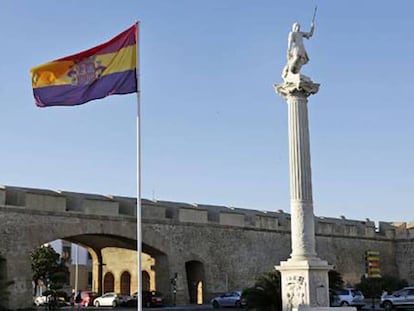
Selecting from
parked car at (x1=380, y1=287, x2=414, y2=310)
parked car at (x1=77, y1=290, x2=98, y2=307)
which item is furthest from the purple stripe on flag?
parked car at (x1=77, y1=290, x2=98, y2=307)

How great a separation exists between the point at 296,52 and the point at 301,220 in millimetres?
4716

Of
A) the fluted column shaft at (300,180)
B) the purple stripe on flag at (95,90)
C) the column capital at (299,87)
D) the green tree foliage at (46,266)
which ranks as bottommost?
the green tree foliage at (46,266)

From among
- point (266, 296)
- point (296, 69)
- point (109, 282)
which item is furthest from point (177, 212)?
point (296, 69)

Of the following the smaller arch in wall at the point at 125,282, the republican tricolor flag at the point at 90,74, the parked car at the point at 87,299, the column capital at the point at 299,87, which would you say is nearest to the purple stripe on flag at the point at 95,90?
the republican tricolor flag at the point at 90,74

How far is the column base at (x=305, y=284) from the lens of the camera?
18.1 metres

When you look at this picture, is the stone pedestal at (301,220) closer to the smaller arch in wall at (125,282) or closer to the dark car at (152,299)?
the dark car at (152,299)

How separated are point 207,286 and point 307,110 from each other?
2433 centimetres

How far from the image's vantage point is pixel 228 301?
129 feet

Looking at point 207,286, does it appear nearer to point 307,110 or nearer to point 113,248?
point 113,248

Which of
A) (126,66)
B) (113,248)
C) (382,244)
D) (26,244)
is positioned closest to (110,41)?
(126,66)

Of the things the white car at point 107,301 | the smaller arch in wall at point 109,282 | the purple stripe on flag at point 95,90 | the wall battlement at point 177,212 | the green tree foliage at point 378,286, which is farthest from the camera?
the smaller arch in wall at point 109,282

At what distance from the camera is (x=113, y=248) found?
47875 mm

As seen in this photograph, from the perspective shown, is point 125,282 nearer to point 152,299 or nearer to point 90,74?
point 152,299

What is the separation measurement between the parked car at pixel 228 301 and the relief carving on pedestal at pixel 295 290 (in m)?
21.0
